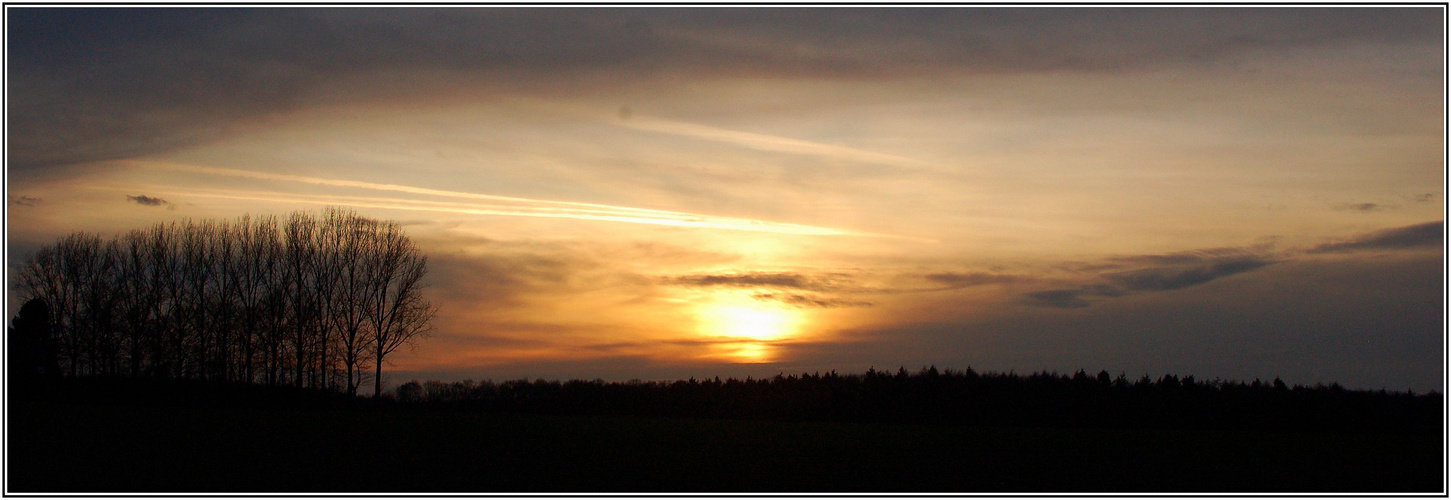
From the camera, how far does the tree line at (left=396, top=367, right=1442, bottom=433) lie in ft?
110

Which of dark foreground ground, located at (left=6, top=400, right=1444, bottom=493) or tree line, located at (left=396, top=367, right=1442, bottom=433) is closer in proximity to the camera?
dark foreground ground, located at (left=6, top=400, right=1444, bottom=493)

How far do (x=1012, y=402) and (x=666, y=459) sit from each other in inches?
785

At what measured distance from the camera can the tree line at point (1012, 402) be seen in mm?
33594

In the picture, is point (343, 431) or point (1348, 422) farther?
point (1348, 422)

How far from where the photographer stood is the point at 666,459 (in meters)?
20.1

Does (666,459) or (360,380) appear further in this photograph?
(360,380)

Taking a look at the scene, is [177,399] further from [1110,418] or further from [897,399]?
[1110,418]

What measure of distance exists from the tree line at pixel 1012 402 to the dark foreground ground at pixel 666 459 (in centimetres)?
520

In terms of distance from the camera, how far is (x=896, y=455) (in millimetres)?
21281

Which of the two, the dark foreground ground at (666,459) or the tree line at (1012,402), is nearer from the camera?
the dark foreground ground at (666,459)

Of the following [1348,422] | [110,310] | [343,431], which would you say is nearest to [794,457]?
[343,431]

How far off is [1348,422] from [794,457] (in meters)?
23.0

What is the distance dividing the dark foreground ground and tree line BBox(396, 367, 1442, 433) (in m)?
5.20

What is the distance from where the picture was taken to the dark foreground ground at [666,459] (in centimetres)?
1677
